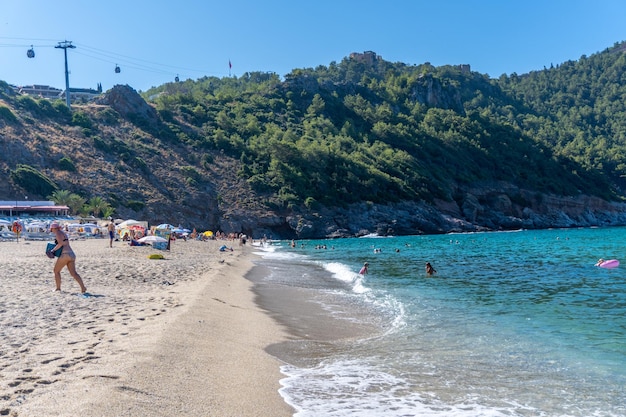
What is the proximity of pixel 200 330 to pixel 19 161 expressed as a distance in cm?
6430

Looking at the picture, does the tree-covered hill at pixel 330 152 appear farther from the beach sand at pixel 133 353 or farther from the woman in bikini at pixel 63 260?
the beach sand at pixel 133 353

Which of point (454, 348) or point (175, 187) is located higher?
point (175, 187)

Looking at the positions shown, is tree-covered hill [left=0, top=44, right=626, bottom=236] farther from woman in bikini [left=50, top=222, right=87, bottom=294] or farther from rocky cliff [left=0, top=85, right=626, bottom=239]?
woman in bikini [left=50, top=222, right=87, bottom=294]

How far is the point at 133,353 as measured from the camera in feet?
21.6

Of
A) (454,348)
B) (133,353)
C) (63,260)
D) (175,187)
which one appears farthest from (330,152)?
(133,353)

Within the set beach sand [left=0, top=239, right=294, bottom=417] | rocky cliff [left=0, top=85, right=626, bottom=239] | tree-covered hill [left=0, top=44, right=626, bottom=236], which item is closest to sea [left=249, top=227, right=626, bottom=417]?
beach sand [left=0, top=239, right=294, bottom=417]

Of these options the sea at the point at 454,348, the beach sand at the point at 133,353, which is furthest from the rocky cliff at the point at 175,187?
the beach sand at the point at 133,353

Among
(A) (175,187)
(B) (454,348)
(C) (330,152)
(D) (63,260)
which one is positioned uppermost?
(C) (330,152)

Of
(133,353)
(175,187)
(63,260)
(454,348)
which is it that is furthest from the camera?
(175,187)

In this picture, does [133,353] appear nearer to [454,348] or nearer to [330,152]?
[454,348]

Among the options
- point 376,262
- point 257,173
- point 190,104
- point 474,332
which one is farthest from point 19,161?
point 474,332

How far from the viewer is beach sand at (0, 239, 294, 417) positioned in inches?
197

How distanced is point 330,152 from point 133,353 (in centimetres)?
8446

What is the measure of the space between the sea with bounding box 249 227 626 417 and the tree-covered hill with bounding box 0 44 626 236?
52.9m
